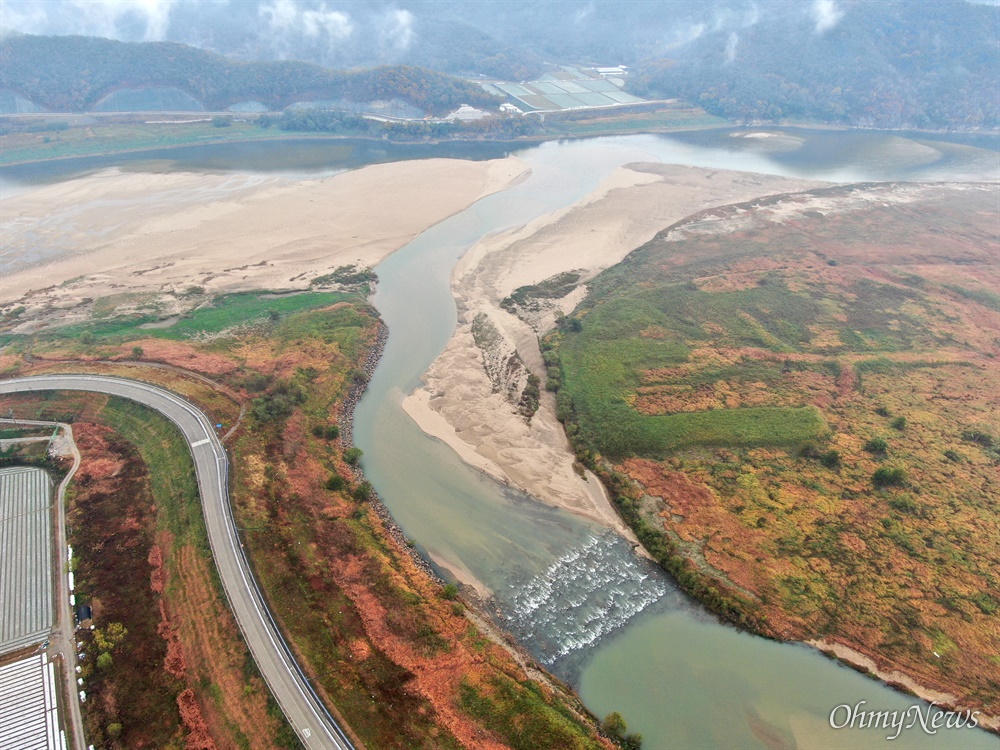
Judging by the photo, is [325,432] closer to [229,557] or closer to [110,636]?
[229,557]

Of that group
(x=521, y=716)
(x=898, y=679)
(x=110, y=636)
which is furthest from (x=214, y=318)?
(x=898, y=679)

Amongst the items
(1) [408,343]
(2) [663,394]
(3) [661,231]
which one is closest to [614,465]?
(2) [663,394]

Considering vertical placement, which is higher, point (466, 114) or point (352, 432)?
point (466, 114)

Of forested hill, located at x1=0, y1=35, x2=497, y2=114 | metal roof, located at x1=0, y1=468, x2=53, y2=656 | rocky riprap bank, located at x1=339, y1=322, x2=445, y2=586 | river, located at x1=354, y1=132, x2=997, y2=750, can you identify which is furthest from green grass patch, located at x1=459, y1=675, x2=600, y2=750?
Result: forested hill, located at x1=0, y1=35, x2=497, y2=114

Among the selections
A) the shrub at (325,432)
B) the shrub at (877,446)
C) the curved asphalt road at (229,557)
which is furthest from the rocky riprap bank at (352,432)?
the shrub at (877,446)

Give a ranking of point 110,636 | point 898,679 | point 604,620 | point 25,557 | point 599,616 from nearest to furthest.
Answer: point 110,636
point 898,679
point 25,557
point 604,620
point 599,616

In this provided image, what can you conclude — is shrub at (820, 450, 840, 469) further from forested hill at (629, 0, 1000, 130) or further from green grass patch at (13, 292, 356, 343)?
forested hill at (629, 0, 1000, 130)
